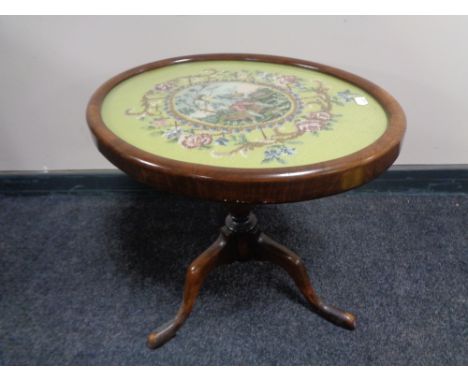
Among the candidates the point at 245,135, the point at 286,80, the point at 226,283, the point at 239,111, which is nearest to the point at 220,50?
the point at 286,80

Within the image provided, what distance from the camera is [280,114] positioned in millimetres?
943

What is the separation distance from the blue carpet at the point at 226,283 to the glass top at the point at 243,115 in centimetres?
55

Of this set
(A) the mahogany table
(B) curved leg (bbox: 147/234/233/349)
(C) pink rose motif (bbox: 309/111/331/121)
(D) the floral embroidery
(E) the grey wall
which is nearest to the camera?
(A) the mahogany table

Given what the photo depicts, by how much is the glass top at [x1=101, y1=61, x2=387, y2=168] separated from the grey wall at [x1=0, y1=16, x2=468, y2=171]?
0.19m

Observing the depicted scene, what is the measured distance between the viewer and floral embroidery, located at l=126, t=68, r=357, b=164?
829mm

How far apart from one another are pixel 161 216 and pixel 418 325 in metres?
0.92

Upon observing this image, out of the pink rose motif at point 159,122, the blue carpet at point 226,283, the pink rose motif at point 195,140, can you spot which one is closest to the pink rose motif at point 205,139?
the pink rose motif at point 195,140

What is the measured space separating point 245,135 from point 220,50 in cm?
65

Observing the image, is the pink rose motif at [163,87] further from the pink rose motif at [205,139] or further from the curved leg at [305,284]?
the curved leg at [305,284]

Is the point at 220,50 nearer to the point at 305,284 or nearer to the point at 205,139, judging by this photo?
the point at 205,139

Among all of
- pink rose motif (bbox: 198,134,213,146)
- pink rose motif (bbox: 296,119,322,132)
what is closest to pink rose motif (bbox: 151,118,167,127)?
pink rose motif (bbox: 198,134,213,146)

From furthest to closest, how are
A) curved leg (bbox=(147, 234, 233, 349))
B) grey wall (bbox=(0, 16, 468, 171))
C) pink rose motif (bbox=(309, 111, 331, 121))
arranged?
grey wall (bbox=(0, 16, 468, 171))
curved leg (bbox=(147, 234, 233, 349))
pink rose motif (bbox=(309, 111, 331, 121))

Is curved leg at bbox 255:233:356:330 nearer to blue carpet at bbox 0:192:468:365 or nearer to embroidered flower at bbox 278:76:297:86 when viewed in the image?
blue carpet at bbox 0:192:468:365

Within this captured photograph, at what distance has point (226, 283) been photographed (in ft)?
4.18
